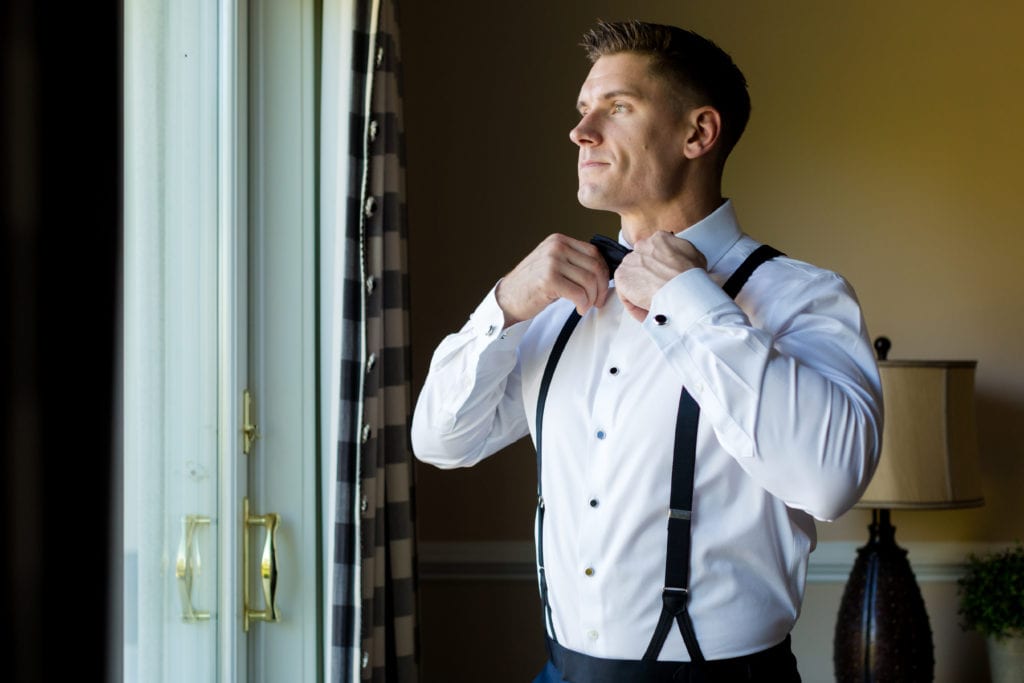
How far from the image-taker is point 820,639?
3236 mm

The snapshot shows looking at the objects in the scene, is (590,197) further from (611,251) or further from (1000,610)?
(1000,610)

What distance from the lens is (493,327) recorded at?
1.52m

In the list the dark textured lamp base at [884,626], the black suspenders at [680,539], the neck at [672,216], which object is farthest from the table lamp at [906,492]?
the black suspenders at [680,539]

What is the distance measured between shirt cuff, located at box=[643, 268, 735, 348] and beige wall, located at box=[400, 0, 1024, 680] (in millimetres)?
1989

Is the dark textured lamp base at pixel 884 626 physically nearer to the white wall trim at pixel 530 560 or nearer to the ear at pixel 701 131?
the white wall trim at pixel 530 560

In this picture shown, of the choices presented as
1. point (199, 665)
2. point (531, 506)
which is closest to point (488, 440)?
point (199, 665)

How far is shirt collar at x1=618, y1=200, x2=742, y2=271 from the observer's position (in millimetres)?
1553

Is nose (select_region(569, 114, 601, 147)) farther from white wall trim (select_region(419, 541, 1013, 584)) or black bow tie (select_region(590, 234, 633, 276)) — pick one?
white wall trim (select_region(419, 541, 1013, 584))

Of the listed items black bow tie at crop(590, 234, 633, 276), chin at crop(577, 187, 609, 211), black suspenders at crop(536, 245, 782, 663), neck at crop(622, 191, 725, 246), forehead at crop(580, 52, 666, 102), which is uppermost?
forehead at crop(580, 52, 666, 102)

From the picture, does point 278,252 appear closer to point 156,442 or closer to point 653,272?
point 156,442

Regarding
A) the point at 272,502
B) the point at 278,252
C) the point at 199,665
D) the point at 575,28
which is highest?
the point at 575,28

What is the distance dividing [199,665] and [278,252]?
891 millimetres

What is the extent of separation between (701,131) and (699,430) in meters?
0.47

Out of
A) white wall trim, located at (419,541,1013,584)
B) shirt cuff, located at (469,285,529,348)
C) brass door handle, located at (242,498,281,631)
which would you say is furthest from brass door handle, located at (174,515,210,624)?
white wall trim, located at (419,541,1013,584)
